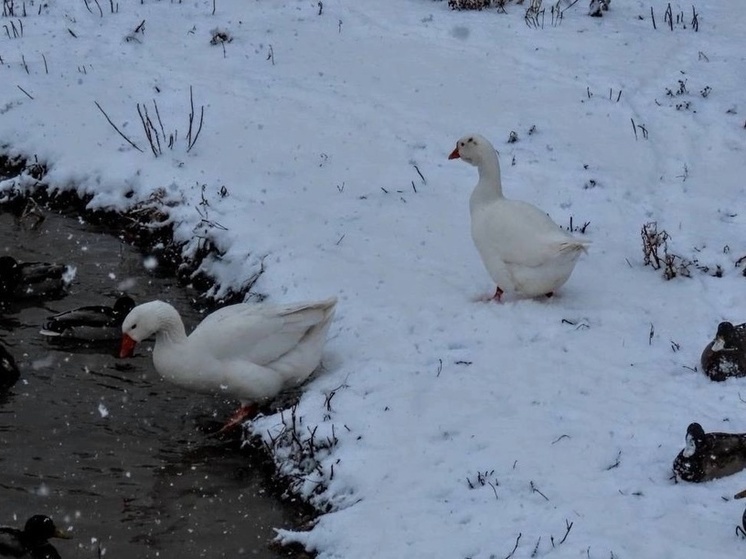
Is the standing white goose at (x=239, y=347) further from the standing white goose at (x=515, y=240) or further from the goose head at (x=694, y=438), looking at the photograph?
the goose head at (x=694, y=438)

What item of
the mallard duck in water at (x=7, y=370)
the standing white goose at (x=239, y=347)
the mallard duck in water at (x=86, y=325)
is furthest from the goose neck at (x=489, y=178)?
the mallard duck in water at (x=7, y=370)

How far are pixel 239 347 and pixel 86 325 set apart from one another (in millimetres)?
1906

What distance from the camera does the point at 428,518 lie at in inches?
258

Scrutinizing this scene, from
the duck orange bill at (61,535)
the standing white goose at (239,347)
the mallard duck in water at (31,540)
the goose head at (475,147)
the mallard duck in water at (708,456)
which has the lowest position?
the duck orange bill at (61,535)

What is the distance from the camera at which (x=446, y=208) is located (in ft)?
36.2

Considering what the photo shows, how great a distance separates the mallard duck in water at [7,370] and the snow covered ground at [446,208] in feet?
7.38

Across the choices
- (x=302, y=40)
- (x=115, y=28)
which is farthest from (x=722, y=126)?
(x=115, y=28)

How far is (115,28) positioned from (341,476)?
10509 millimetres

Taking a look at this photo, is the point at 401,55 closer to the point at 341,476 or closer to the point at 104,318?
the point at 104,318

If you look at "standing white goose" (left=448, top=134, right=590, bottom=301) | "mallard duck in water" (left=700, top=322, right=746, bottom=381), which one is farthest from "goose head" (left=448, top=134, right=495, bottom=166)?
"mallard duck in water" (left=700, top=322, right=746, bottom=381)

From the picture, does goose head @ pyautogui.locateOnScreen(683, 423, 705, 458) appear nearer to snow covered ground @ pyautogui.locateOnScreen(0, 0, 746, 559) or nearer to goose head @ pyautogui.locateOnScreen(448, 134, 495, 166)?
snow covered ground @ pyautogui.locateOnScreen(0, 0, 746, 559)

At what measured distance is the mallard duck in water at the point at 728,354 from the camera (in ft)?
25.0

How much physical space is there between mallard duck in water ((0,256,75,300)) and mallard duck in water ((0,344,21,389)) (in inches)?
56.8

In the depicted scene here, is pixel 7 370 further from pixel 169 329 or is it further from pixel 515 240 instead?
pixel 515 240
